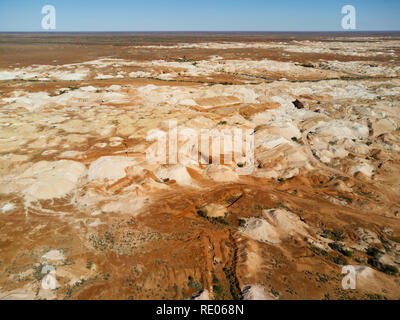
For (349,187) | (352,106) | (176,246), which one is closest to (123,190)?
(176,246)

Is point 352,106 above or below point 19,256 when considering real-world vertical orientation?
above

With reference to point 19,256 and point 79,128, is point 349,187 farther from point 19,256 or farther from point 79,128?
point 79,128

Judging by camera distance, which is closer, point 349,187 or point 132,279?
point 132,279

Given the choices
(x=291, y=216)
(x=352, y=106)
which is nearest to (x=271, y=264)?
(x=291, y=216)

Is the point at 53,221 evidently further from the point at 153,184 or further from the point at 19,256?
the point at 153,184
